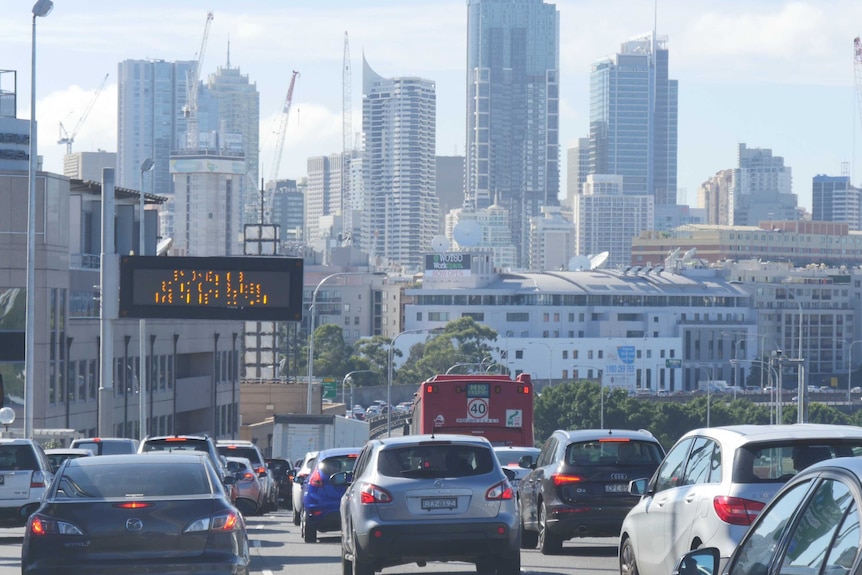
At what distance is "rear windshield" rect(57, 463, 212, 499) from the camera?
13055mm

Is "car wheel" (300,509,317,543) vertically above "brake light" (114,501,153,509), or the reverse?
"brake light" (114,501,153,509)

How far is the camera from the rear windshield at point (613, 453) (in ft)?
62.4

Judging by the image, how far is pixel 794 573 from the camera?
21.3 ft

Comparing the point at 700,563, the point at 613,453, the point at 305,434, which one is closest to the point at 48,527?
the point at 700,563

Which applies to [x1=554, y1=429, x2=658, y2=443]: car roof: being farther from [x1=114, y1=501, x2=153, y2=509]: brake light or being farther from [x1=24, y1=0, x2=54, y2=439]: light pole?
[x1=24, y1=0, x2=54, y2=439]: light pole

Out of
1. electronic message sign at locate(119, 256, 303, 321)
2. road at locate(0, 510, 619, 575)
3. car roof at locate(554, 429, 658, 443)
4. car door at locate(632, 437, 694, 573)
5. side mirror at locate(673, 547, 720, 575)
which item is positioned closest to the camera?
side mirror at locate(673, 547, 720, 575)

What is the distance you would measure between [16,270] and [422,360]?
4048 inches

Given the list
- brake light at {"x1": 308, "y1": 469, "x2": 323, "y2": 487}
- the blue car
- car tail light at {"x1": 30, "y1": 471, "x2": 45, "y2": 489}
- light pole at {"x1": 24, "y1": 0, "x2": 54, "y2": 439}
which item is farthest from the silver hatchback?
light pole at {"x1": 24, "y1": 0, "x2": 54, "y2": 439}

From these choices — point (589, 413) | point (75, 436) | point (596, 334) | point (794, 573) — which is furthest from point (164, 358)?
point (596, 334)

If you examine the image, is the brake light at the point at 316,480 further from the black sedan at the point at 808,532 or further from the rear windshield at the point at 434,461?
the black sedan at the point at 808,532

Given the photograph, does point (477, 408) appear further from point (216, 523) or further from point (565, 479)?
point (216, 523)

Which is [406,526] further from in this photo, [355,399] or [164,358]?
[355,399]

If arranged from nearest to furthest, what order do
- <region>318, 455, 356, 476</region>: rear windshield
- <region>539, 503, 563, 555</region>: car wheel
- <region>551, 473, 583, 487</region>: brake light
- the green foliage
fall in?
<region>551, 473, 583, 487</region>: brake light, <region>539, 503, 563, 555</region>: car wheel, <region>318, 455, 356, 476</region>: rear windshield, the green foliage

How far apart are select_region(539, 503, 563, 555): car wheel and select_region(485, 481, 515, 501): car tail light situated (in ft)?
12.1
